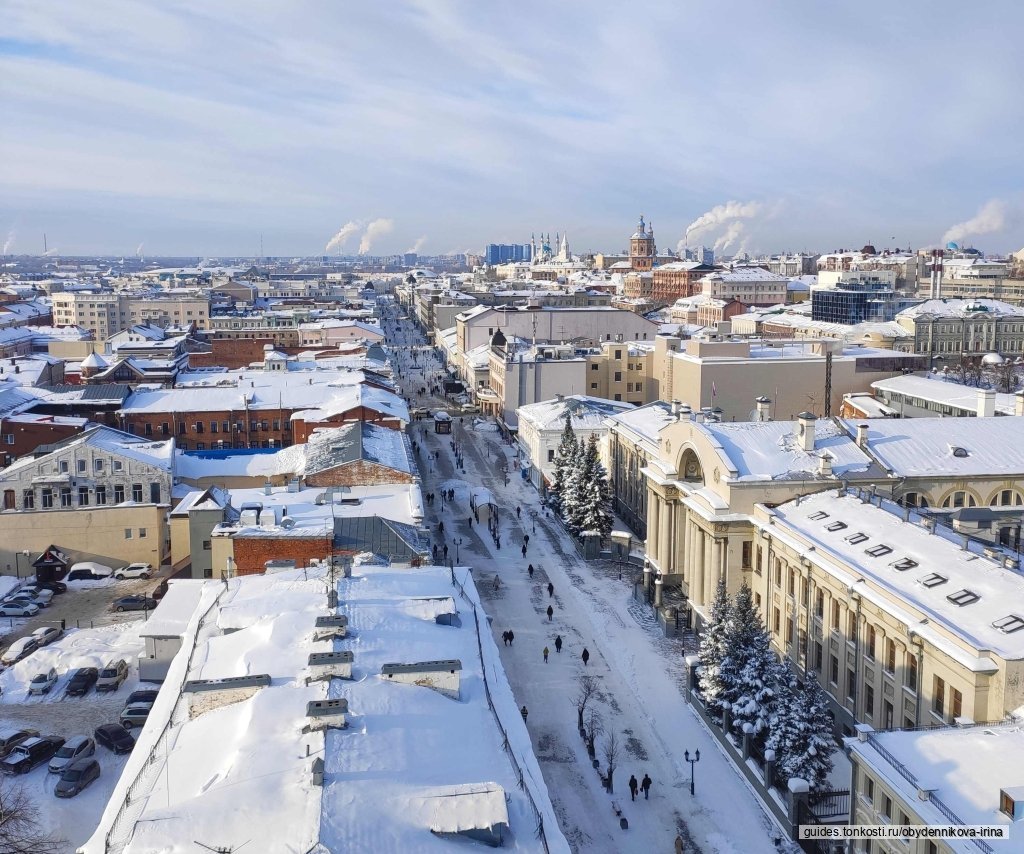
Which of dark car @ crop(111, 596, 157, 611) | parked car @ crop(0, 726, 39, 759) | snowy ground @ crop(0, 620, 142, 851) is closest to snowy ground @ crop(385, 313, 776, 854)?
snowy ground @ crop(0, 620, 142, 851)

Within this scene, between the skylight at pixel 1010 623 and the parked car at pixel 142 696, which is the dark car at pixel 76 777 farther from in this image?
the skylight at pixel 1010 623

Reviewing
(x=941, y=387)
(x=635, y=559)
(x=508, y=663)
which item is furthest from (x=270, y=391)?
(x=941, y=387)

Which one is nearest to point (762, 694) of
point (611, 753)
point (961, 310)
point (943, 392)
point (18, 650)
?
point (611, 753)

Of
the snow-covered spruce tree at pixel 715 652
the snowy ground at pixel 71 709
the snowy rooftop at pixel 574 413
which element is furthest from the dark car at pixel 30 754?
the snowy rooftop at pixel 574 413

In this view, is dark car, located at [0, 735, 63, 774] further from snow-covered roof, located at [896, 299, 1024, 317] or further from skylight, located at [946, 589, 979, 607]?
snow-covered roof, located at [896, 299, 1024, 317]

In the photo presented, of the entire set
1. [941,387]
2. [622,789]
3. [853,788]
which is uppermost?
[941,387]

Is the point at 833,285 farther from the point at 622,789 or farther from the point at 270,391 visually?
Result: the point at 622,789
